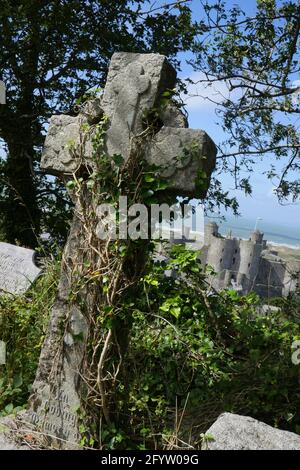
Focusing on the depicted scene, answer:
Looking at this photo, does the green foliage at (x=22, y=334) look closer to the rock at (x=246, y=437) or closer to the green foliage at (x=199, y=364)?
the green foliage at (x=199, y=364)

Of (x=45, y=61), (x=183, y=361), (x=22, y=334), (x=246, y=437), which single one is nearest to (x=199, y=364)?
(x=183, y=361)

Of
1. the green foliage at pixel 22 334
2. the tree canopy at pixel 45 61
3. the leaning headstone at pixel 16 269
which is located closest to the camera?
the green foliage at pixel 22 334

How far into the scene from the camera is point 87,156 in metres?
3.24

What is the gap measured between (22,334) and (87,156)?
2.00m

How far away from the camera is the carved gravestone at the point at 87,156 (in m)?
3.01

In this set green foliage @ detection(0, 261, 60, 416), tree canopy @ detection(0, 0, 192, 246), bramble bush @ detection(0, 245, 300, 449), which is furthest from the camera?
tree canopy @ detection(0, 0, 192, 246)

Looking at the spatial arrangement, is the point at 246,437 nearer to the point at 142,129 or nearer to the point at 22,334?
the point at 142,129

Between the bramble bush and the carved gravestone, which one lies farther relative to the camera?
the bramble bush

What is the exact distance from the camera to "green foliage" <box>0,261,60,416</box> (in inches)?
143

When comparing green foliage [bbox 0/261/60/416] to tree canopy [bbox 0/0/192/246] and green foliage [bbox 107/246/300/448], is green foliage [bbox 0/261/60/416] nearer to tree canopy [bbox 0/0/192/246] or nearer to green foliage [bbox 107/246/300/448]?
green foliage [bbox 107/246/300/448]

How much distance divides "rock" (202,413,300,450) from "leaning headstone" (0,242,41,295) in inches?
159

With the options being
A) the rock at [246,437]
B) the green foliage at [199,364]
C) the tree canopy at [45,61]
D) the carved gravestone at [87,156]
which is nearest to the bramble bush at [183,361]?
the green foliage at [199,364]

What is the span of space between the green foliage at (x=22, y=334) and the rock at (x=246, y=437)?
1.50 meters

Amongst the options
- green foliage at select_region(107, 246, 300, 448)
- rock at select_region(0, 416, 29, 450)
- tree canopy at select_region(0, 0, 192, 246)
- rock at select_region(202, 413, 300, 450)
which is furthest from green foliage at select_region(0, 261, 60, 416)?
tree canopy at select_region(0, 0, 192, 246)
